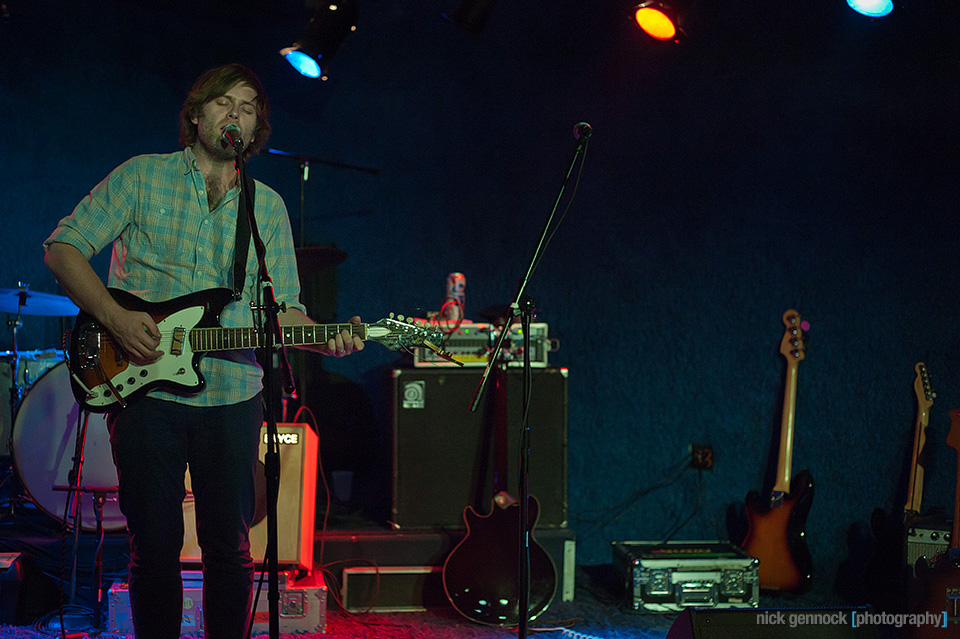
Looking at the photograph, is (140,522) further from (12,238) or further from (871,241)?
(871,241)

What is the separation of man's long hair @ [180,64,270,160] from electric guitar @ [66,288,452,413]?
1.45 feet

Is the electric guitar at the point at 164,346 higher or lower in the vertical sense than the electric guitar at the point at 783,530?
higher

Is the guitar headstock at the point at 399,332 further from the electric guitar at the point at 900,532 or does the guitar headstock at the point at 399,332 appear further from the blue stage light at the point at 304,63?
the electric guitar at the point at 900,532

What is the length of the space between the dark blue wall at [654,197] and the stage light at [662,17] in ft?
2.25

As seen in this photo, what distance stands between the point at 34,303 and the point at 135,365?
158cm

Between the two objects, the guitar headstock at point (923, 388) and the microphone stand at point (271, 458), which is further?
the guitar headstock at point (923, 388)

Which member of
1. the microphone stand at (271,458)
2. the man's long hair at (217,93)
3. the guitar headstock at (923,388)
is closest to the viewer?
the microphone stand at (271,458)

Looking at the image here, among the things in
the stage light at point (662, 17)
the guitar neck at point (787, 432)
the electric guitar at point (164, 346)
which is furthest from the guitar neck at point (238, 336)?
the guitar neck at point (787, 432)

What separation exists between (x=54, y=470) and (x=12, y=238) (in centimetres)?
130

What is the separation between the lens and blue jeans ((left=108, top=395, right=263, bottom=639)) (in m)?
1.89

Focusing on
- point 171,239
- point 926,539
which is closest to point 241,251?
point 171,239

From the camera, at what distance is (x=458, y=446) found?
10.9 feet

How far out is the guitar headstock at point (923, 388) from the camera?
12.2ft

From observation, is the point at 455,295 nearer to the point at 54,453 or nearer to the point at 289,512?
the point at 289,512
